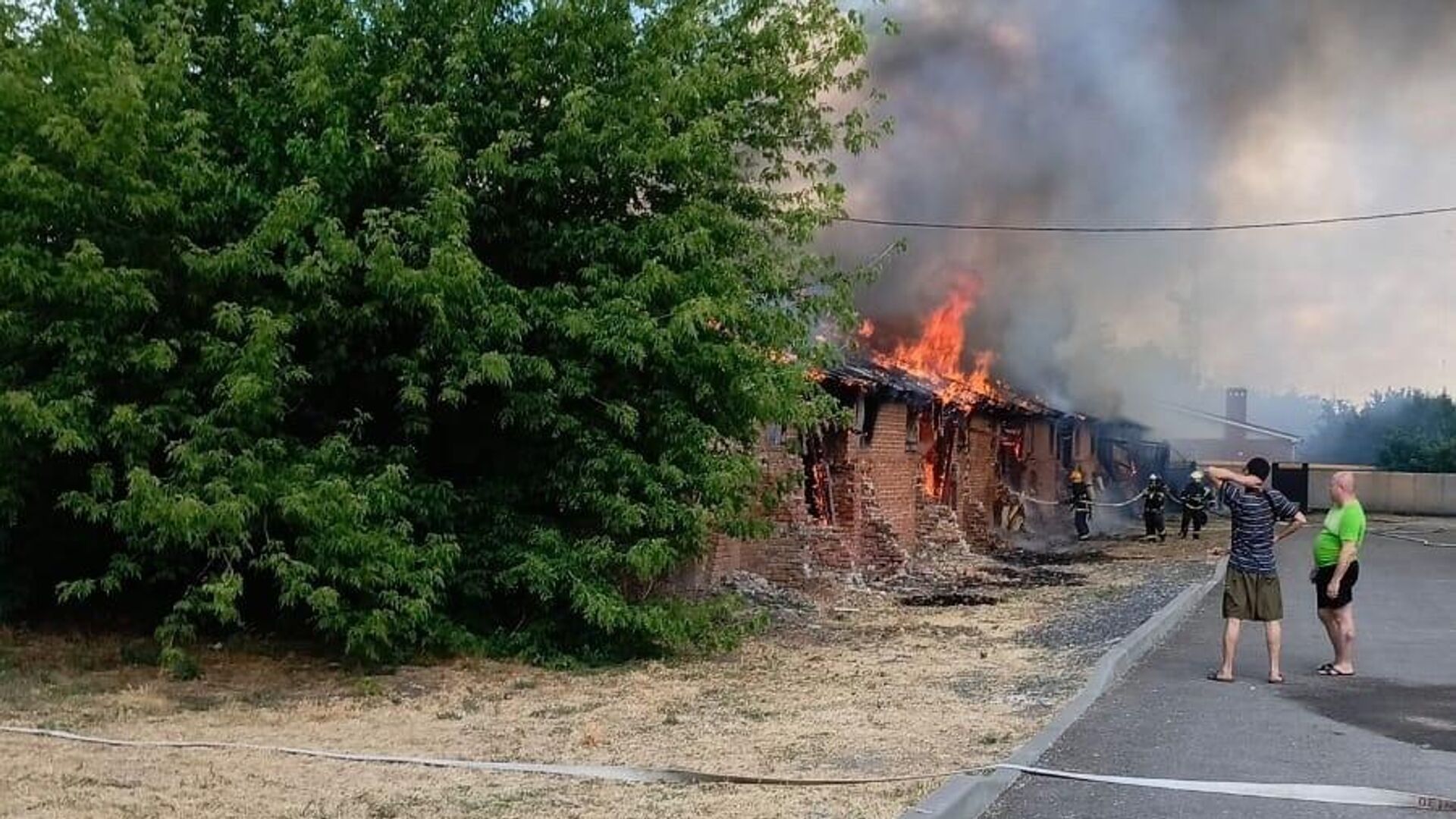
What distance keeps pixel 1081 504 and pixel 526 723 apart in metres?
21.2

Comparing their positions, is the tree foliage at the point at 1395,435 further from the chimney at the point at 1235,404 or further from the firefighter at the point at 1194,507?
the firefighter at the point at 1194,507

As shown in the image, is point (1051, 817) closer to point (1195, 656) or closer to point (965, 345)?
point (1195, 656)

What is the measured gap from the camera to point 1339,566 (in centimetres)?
902

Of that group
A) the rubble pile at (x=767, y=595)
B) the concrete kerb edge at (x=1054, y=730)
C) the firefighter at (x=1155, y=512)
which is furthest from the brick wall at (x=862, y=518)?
the firefighter at (x=1155, y=512)

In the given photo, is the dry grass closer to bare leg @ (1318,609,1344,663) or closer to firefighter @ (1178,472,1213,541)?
bare leg @ (1318,609,1344,663)

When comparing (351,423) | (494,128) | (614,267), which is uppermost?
(494,128)

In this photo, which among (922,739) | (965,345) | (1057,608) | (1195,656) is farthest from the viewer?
(965,345)

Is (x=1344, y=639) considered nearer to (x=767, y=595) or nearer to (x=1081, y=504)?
(x=767, y=595)

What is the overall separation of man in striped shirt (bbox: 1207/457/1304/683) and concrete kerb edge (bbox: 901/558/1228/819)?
33.5 inches

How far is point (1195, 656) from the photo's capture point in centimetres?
1017

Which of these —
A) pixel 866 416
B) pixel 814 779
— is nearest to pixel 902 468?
pixel 866 416

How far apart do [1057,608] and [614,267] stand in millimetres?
6747

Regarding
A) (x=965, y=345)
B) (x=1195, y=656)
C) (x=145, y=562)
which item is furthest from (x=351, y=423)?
(x=965, y=345)

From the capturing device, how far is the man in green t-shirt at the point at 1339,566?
8.98 metres
